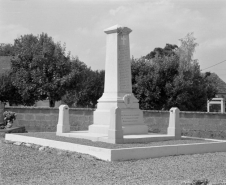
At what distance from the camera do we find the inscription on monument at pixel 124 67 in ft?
45.1

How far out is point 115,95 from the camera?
45.0ft

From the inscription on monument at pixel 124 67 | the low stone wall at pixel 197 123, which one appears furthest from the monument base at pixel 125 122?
the low stone wall at pixel 197 123

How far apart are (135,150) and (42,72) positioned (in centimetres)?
1847

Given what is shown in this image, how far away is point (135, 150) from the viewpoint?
10.3 metres

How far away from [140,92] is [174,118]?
1457 cm

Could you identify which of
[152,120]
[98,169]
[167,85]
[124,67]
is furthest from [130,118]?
[167,85]

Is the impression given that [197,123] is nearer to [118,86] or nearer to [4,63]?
[118,86]

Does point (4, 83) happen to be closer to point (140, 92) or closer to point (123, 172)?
point (140, 92)

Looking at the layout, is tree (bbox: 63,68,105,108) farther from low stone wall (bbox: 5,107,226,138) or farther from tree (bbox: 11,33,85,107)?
low stone wall (bbox: 5,107,226,138)

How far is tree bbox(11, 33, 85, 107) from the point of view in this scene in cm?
2748

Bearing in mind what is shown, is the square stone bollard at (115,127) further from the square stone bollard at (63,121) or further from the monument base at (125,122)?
the square stone bollard at (63,121)

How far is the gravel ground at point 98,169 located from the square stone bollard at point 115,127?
4.73 ft

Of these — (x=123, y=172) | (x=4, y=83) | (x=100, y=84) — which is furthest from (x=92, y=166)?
(x=100, y=84)

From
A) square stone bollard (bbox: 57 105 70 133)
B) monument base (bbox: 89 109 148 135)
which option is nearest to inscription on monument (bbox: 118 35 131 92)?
monument base (bbox: 89 109 148 135)
